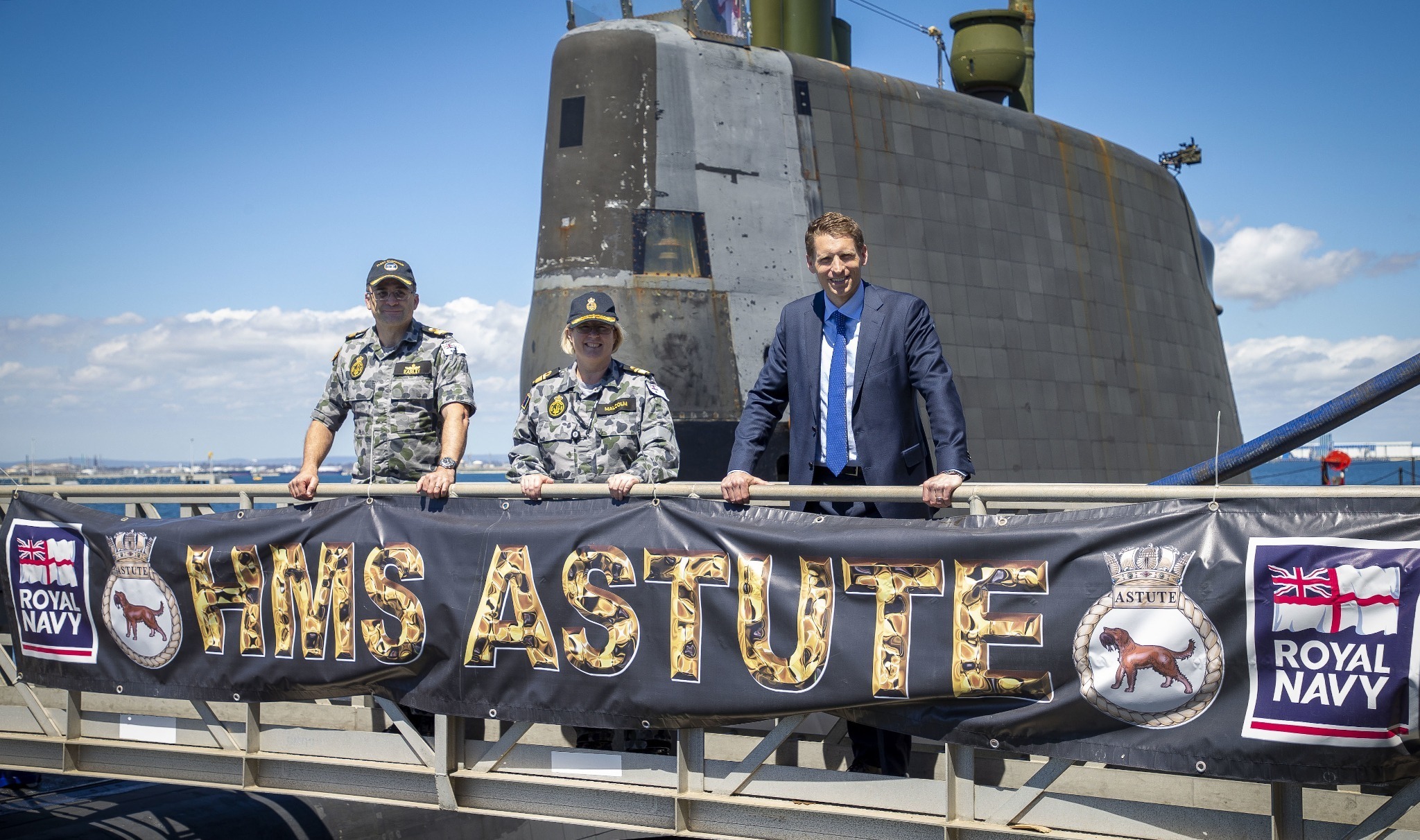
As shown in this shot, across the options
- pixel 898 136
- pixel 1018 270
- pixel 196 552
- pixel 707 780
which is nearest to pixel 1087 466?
pixel 1018 270

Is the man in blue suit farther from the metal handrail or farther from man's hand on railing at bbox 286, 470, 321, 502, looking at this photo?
man's hand on railing at bbox 286, 470, 321, 502

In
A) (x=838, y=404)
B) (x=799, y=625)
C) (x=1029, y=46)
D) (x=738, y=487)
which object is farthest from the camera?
(x=1029, y=46)

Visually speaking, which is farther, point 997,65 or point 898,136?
point 997,65

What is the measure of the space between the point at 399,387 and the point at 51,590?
6.81 feet

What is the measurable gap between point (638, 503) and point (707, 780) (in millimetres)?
1221

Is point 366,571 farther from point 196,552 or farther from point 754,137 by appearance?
point 754,137

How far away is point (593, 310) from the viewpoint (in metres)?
5.91

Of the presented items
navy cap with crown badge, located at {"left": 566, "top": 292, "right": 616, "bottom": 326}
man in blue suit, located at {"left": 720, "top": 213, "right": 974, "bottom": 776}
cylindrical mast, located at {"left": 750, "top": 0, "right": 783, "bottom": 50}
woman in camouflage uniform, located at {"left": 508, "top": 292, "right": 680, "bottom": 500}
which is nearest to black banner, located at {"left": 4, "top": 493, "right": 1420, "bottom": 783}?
man in blue suit, located at {"left": 720, "top": 213, "right": 974, "bottom": 776}

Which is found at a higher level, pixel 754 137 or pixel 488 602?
pixel 754 137

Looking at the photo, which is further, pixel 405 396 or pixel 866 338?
pixel 405 396

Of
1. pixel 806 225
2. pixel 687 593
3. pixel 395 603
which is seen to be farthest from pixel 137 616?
pixel 806 225

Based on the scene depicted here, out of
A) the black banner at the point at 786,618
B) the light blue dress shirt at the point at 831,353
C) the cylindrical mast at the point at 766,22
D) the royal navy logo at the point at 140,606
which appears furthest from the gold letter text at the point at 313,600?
the cylindrical mast at the point at 766,22

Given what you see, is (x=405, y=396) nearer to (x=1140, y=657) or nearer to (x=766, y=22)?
(x=1140, y=657)

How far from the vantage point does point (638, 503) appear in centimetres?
528
